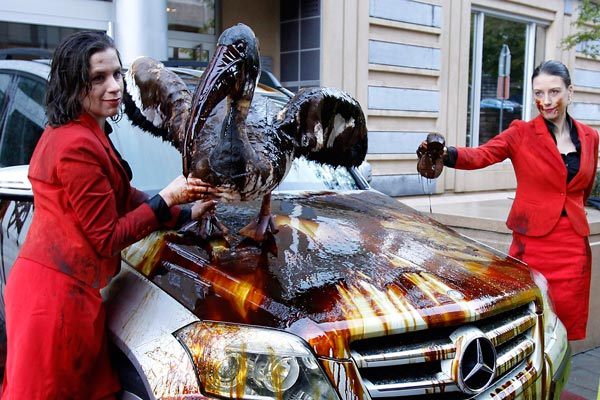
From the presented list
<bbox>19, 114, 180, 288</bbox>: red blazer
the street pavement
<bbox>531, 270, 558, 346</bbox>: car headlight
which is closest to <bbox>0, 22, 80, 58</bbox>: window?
<bbox>19, 114, 180, 288</bbox>: red blazer

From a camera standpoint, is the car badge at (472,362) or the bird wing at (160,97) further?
the bird wing at (160,97)

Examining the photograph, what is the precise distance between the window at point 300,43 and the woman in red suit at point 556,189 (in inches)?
209

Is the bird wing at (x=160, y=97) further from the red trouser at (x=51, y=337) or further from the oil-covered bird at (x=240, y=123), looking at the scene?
the red trouser at (x=51, y=337)

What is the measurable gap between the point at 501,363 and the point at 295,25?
24.3 feet

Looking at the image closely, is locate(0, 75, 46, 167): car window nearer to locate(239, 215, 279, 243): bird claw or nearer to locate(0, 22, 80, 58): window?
locate(239, 215, 279, 243): bird claw

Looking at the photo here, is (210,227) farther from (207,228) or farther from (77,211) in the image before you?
(77,211)

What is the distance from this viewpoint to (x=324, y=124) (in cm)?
256

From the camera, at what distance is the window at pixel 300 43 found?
28.1 ft

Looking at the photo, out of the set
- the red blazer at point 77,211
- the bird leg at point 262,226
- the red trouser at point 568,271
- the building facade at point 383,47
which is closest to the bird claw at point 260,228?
the bird leg at point 262,226

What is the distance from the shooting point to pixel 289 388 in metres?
1.87

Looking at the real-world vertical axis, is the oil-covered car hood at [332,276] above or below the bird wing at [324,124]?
below

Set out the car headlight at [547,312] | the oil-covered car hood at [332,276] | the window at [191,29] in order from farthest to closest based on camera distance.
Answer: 1. the window at [191,29]
2. the car headlight at [547,312]
3. the oil-covered car hood at [332,276]

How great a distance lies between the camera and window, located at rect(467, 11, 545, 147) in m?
10.6

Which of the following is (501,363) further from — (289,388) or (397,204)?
(397,204)
